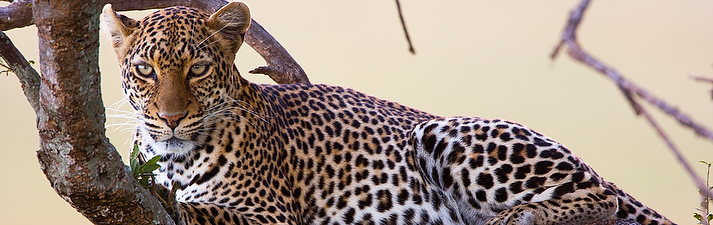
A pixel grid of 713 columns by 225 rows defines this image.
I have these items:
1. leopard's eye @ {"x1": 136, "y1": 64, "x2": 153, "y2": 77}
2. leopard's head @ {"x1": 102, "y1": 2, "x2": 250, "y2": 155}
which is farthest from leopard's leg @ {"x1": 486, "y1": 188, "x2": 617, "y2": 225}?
leopard's eye @ {"x1": 136, "y1": 64, "x2": 153, "y2": 77}

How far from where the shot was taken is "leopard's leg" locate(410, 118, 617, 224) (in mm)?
5918

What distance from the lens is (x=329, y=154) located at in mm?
6438

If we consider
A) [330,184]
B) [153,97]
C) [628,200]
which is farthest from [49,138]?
[628,200]

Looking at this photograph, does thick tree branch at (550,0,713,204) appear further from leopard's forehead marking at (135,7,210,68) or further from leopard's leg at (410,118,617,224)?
leopard's leg at (410,118,617,224)

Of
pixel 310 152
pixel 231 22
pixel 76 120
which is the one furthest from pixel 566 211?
pixel 76 120

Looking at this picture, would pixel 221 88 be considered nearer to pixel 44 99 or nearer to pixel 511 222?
pixel 44 99

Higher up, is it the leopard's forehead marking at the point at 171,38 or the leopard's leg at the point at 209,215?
the leopard's forehead marking at the point at 171,38

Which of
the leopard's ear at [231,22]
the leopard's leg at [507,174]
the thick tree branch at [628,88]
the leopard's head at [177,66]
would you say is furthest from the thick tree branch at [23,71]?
the leopard's leg at [507,174]

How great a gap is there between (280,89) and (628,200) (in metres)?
3.55

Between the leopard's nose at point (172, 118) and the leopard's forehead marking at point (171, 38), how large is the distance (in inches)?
14.8

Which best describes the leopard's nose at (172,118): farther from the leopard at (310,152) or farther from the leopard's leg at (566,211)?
the leopard's leg at (566,211)

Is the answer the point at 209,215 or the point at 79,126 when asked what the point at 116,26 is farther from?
the point at 79,126

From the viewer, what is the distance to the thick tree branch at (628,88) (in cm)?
113

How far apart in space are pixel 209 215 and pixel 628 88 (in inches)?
178
